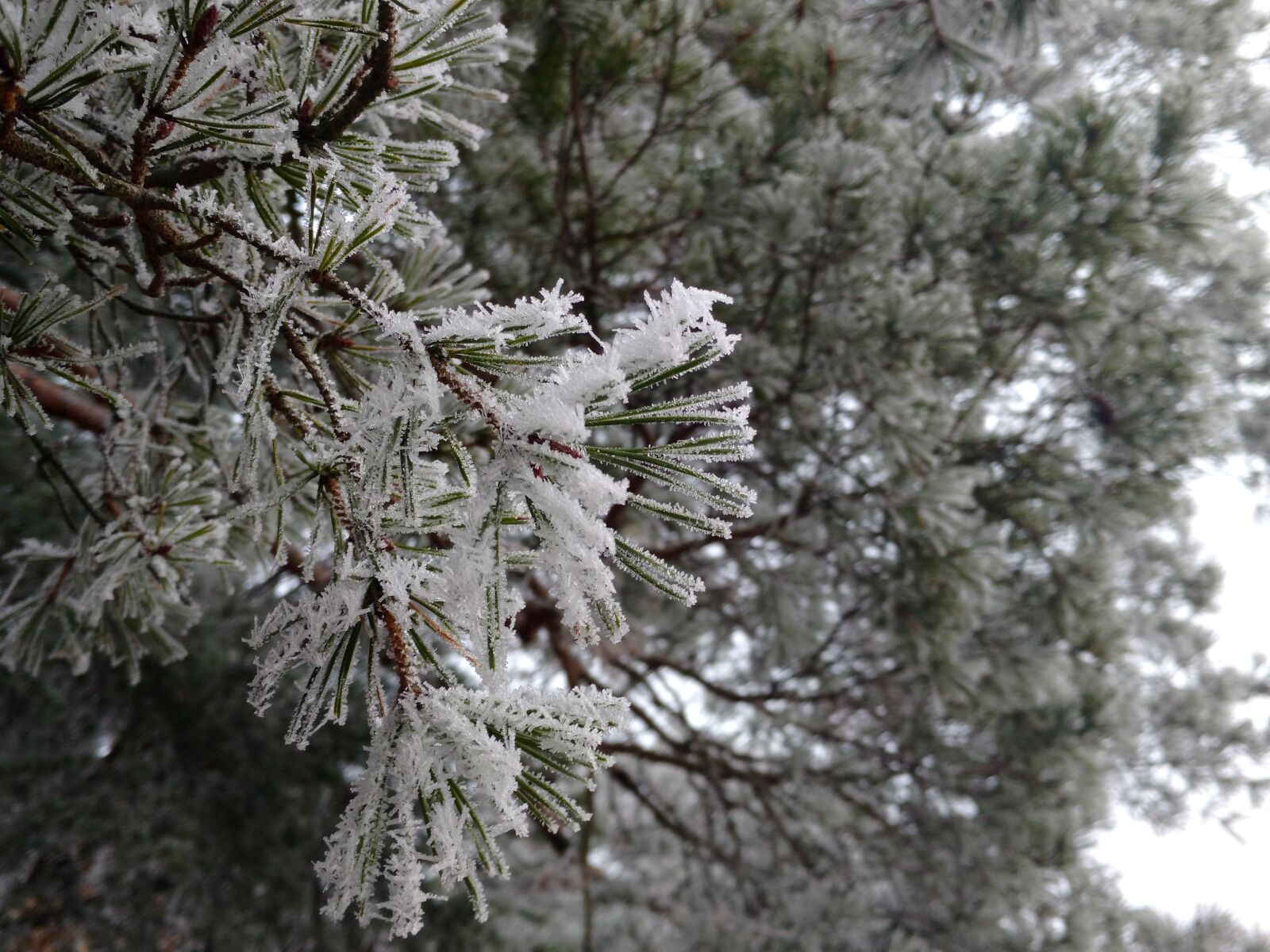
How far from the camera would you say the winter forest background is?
565mm

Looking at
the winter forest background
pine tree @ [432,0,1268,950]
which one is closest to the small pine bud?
the winter forest background

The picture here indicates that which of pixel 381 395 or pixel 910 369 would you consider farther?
pixel 910 369

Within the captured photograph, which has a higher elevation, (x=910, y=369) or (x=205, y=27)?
(x=910, y=369)

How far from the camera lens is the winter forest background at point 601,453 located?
0.56 m

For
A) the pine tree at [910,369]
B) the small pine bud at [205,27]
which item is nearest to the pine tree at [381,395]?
the small pine bud at [205,27]

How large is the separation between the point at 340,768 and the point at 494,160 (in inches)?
62.0

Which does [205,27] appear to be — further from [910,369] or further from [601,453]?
[910,369]

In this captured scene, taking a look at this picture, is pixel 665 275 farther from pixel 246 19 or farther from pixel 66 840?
pixel 66 840

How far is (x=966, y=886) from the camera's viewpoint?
2.49 metres

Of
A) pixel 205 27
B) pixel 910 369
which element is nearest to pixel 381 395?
pixel 205 27

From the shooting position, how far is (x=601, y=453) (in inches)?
21.3

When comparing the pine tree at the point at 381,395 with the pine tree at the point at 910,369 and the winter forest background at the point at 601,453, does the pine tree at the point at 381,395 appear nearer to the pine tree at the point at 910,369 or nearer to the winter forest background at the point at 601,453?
the winter forest background at the point at 601,453

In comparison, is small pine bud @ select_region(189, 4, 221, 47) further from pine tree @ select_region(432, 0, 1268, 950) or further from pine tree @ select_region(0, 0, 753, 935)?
pine tree @ select_region(432, 0, 1268, 950)

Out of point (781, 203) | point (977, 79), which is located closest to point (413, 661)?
point (781, 203)
